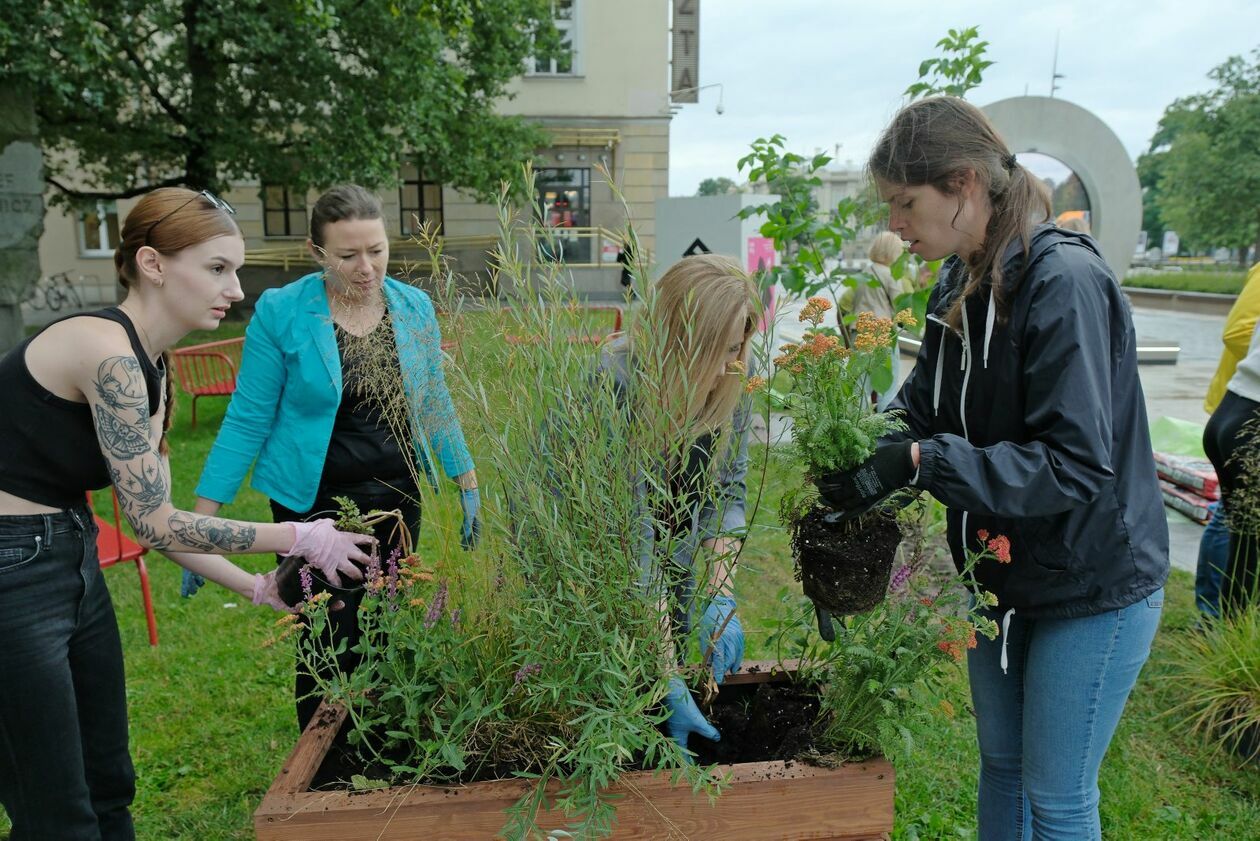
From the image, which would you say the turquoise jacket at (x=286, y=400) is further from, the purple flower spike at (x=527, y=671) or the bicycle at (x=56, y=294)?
the bicycle at (x=56, y=294)

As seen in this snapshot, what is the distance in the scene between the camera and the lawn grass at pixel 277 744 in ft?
8.40

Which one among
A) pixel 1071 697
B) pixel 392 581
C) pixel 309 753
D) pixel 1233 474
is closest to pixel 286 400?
pixel 392 581

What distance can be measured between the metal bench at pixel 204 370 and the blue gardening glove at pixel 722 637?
6535 mm

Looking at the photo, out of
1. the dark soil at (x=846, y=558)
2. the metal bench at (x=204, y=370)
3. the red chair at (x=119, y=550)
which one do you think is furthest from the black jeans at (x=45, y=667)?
the metal bench at (x=204, y=370)

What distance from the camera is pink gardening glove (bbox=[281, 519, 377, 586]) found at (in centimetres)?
166

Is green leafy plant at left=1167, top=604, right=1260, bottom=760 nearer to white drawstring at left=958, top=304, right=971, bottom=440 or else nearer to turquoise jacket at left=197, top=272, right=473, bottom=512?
white drawstring at left=958, top=304, right=971, bottom=440

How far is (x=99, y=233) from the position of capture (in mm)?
20969

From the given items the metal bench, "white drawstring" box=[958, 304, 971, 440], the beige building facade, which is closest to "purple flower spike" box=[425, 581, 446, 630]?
"white drawstring" box=[958, 304, 971, 440]

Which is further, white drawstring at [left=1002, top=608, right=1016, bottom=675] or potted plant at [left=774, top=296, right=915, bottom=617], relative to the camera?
white drawstring at [left=1002, top=608, right=1016, bottom=675]

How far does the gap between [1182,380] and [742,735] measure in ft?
37.4

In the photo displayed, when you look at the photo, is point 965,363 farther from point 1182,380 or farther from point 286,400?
point 1182,380

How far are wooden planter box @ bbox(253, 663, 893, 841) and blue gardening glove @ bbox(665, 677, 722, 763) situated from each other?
5.8 inches

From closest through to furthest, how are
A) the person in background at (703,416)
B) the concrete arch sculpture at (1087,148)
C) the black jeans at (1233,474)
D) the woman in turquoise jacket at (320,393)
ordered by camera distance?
the person in background at (703,416) < the woman in turquoise jacket at (320,393) < the black jeans at (1233,474) < the concrete arch sculpture at (1087,148)

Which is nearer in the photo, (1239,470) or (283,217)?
(1239,470)
